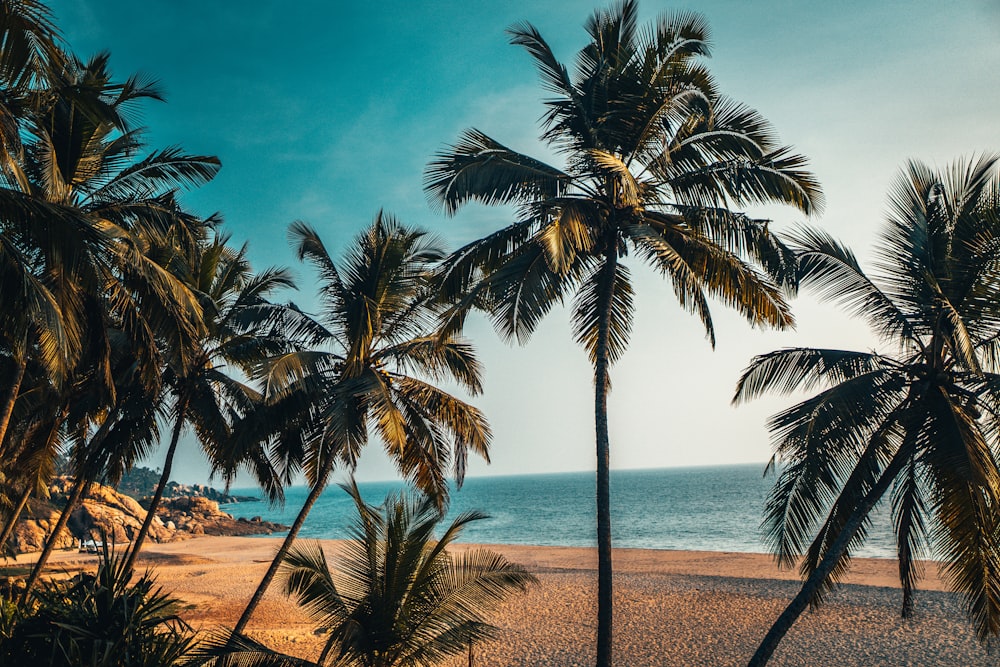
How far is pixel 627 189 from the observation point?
7.68 m

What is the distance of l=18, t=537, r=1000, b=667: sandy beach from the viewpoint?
12117mm

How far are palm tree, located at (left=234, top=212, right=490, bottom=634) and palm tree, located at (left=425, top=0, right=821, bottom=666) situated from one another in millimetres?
2260

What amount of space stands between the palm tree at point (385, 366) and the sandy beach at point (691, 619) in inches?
168

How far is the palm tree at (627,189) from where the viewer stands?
797cm

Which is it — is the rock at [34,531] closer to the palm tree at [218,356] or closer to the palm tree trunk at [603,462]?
the palm tree at [218,356]

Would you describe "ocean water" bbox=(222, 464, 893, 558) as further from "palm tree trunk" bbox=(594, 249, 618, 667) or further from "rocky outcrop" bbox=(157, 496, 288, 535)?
"palm tree trunk" bbox=(594, 249, 618, 667)

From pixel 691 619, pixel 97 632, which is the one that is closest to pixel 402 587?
pixel 97 632

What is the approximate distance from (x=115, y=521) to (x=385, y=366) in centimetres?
3664

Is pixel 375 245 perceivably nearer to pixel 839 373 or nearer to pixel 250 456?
pixel 250 456

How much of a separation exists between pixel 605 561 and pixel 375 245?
21.6 ft

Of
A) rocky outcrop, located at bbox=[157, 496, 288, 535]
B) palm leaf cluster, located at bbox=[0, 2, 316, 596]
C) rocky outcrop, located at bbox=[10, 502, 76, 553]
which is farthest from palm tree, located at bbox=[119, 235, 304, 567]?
rocky outcrop, located at bbox=[157, 496, 288, 535]

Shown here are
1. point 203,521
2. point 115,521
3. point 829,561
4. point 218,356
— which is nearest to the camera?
point 829,561

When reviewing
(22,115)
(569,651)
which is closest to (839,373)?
(569,651)

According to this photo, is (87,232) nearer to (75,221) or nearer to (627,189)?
(75,221)
